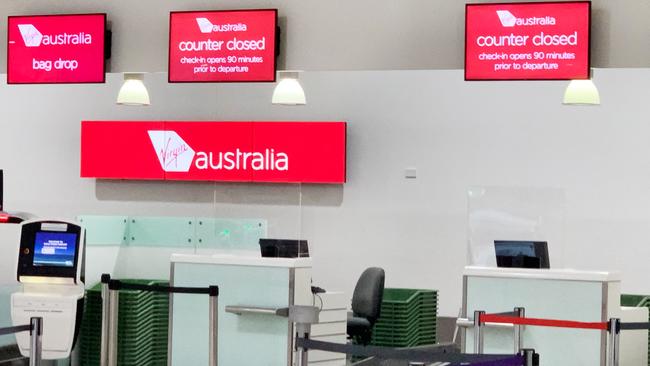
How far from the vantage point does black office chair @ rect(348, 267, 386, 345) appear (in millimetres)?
9781

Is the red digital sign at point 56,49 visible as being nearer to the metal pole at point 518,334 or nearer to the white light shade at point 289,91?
the white light shade at point 289,91

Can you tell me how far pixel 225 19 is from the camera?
8406 millimetres

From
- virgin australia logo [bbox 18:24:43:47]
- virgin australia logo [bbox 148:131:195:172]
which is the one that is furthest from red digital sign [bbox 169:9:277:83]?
virgin australia logo [bbox 148:131:195:172]

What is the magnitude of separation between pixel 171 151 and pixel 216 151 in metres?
0.54

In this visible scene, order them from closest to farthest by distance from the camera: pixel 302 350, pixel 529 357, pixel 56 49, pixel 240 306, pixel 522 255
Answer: pixel 529 357 < pixel 302 350 < pixel 522 255 < pixel 240 306 < pixel 56 49

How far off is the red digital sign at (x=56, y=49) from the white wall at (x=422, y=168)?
253 cm

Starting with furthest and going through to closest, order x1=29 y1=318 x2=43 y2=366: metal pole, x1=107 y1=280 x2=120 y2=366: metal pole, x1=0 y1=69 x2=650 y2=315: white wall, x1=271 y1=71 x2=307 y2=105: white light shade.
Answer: x1=0 y1=69 x2=650 y2=315: white wall
x1=271 y1=71 x2=307 y2=105: white light shade
x1=107 y1=280 x2=120 y2=366: metal pole
x1=29 y1=318 x2=43 y2=366: metal pole

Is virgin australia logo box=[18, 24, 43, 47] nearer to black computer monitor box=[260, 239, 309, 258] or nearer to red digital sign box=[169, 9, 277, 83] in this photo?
red digital sign box=[169, 9, 277, 83]

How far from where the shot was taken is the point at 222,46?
8.44 m

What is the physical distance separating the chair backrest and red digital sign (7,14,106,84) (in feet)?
10.1

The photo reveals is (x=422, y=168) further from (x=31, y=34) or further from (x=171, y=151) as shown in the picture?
(x=31, y=34)

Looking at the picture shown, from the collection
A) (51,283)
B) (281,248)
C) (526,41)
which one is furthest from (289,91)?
(51,283)

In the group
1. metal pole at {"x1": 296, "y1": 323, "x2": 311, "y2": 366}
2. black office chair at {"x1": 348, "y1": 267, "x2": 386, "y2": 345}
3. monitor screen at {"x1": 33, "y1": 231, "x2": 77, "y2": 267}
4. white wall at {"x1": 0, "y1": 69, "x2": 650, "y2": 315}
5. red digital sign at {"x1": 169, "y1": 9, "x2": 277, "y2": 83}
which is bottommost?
black office chair at {"x1": 348, "y1": 267, "x2": 386, "y2": 345}

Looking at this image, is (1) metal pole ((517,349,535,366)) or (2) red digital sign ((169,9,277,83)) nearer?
(1) metal pole ((517,349,535,366))
